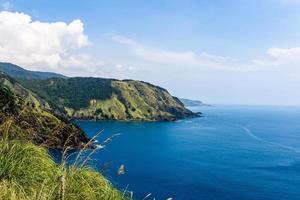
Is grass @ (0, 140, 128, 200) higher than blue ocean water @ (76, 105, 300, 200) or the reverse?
higher

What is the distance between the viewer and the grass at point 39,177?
11.6m

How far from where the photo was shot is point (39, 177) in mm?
12875

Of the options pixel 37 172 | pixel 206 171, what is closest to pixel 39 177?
pixel 37 172

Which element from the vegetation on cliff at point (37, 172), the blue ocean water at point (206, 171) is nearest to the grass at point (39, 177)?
the vegetation on cliff at point (37, 172)

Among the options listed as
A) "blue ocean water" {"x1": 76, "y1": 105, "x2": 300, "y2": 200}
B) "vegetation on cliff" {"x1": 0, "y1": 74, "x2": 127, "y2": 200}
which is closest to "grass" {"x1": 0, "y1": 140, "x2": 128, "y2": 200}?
"vegetation on cliff" {"x1": 0, "y1": 74, "x2": 127, "y2": 200}

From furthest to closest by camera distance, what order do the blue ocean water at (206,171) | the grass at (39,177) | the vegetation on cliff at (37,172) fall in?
the blue ocean water at (206,171) → the grass at (39,177) → the vegetation on cliff at (37,172)

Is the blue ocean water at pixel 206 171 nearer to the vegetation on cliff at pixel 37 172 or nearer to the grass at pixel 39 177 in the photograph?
the vegetation on cliff at pixel 37 172

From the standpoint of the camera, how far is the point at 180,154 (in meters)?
176

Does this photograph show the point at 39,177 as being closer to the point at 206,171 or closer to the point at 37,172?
the point at 37,172

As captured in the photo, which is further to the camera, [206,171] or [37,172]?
[206,171]

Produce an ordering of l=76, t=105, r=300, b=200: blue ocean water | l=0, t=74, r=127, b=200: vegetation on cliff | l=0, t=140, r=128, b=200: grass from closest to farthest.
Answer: l=0, t=74, r=127, b=200: vegetation on cliff, l=0, t=140, r=128, b=200: grass, l=76, t=105, r=300, b=200: blue ocean water

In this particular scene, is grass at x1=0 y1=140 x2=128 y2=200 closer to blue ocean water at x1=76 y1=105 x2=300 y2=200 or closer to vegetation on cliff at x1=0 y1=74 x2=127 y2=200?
vegetation on cliff at x1=0 y1=74 x2=127 y2=200

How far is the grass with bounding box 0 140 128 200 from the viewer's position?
11.6 metres

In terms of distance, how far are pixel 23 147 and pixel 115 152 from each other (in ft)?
529
